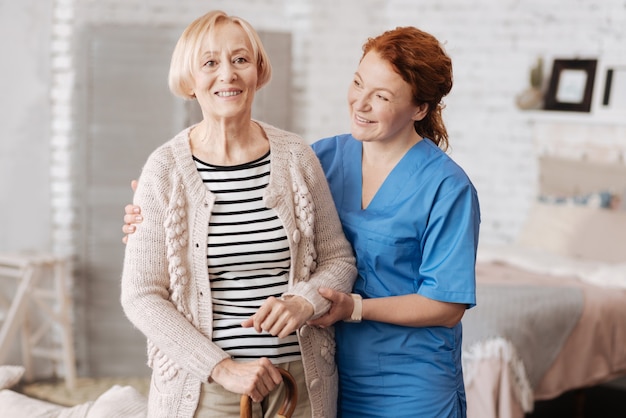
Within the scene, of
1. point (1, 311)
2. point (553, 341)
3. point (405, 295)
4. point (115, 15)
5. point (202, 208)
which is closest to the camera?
point (202, 208)

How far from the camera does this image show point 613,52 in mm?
5016

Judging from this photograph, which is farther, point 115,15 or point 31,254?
point 115,15

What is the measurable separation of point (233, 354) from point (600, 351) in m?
2.74

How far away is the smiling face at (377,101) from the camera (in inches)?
76.7

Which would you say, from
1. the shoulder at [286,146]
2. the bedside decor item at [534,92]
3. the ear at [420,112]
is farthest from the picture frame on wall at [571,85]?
the shoulder at [286,146]

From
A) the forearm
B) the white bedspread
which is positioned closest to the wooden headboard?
the white bedspread

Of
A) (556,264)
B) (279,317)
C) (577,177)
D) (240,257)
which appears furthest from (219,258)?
(577,177)

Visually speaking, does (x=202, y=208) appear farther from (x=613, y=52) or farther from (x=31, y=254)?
(x=613, y=52)

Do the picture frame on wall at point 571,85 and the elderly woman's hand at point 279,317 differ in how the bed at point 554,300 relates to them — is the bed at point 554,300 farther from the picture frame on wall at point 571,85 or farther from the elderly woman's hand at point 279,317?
the elderly woman's hand at point 279,317

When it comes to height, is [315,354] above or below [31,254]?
above

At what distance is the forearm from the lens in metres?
1.88

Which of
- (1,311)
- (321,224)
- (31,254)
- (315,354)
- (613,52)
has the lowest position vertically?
(1,311)

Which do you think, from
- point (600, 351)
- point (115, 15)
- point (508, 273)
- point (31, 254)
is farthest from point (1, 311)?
point (600, 351)

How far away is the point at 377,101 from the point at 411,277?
16.4 inches
